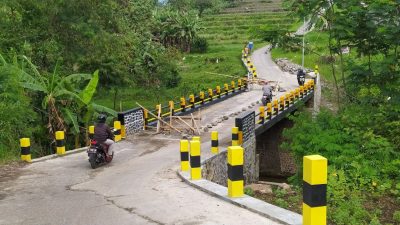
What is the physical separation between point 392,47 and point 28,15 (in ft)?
44.6

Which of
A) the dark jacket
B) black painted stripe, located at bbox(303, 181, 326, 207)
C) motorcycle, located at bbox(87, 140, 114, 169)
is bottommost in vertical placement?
motorcycle, located at bbox(87, 140, 114, 169)

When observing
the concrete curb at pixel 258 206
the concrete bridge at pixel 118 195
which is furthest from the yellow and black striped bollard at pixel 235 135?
the concrete curb at pixel 258 206

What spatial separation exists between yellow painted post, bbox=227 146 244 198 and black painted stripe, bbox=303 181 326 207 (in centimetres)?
173

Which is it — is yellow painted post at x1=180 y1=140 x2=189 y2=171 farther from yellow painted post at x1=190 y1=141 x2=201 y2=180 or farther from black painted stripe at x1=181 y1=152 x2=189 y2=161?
yellow painted post at x1=190 y1=141 x2=201 y2=180

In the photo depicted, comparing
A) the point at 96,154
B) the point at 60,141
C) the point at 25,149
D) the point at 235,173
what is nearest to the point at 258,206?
the point at 235,173

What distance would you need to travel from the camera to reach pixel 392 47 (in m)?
14.0

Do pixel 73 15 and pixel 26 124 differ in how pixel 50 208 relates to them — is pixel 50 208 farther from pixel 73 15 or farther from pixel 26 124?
pixel 73 15

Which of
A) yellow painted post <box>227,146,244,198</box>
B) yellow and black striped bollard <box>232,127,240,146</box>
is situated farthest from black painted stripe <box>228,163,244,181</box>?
yellow and black striped bollard <box>232,127,240,146</box>

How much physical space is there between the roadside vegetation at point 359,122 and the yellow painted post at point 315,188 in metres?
2.62

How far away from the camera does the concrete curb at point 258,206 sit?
6191 mm

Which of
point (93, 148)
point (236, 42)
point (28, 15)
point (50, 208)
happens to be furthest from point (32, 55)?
point (236, 42)

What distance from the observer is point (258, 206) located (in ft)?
22.4

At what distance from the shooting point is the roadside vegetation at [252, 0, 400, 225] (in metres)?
9.68

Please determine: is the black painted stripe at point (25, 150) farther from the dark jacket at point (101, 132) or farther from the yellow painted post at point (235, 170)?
the yellow painted post at point (235, 170)
